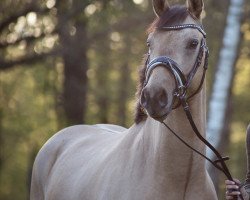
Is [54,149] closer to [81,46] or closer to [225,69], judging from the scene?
[225,69]

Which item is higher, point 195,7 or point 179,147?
point 195,7

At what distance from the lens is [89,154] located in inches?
302

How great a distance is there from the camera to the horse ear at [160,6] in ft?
19.2

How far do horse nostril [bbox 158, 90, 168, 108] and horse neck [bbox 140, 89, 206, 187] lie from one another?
404 mm

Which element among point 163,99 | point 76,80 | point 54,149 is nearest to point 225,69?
point 54,149

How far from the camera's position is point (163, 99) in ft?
17.3

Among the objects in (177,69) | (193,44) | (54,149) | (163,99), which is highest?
(193,44)

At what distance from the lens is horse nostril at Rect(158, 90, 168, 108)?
5250 millimetres

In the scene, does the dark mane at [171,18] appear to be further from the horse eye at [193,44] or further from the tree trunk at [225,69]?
the tree trunk at [225,69]

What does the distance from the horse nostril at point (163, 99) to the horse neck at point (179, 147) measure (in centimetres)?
40

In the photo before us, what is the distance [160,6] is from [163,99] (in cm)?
95

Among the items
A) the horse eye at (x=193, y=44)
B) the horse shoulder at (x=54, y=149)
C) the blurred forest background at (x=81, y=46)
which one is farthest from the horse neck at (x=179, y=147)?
the blurred forest background at (x=81, y=46)

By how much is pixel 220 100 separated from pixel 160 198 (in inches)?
241

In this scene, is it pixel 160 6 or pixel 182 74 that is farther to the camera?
pixel 160 6
